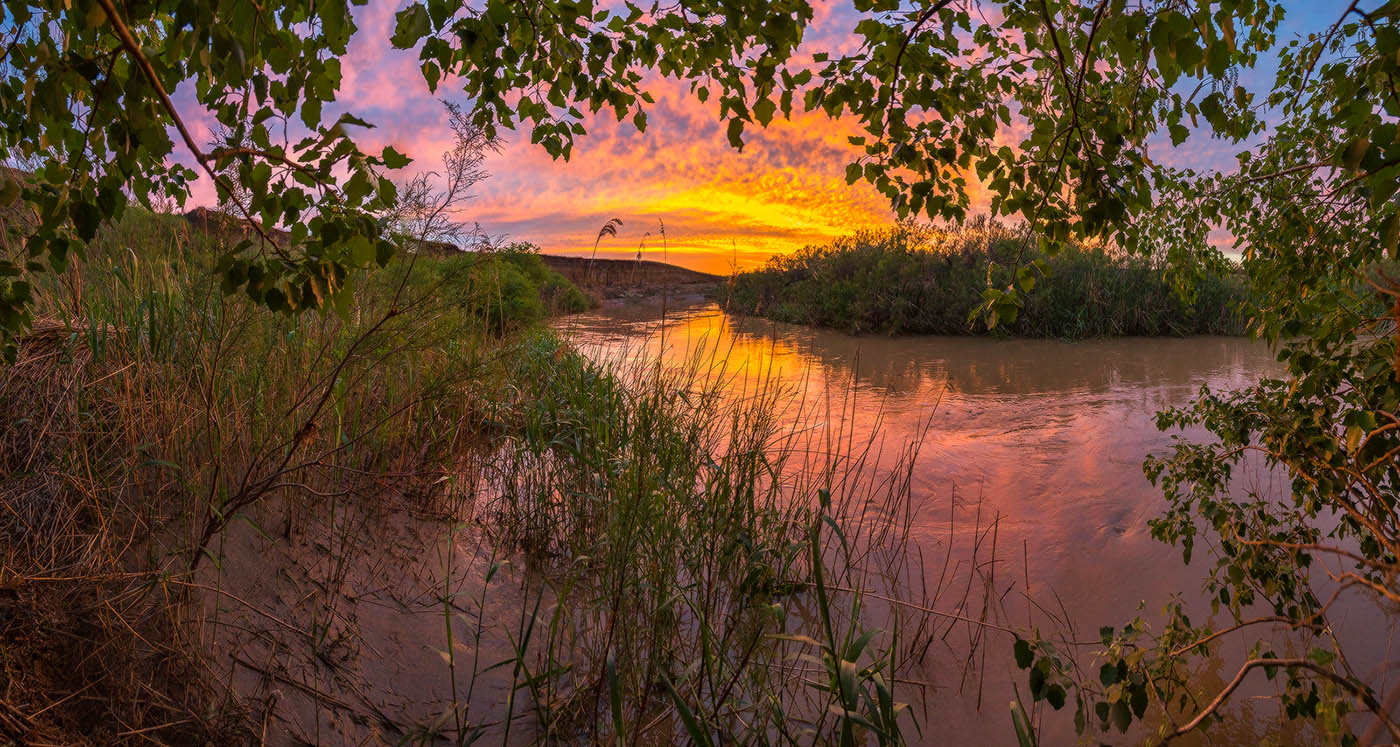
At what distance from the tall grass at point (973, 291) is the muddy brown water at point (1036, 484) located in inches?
71.0

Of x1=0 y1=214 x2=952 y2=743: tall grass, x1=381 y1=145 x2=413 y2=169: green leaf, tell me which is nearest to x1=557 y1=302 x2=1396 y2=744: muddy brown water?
x1=0 y1=214 x2=952 y2=743: tall grass

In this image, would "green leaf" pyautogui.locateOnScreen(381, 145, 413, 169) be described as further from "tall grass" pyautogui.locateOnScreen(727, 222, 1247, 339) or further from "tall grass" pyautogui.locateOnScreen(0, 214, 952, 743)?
"tall grass" pyautogui.locateOnScreen(727, 222, 1247, 339)

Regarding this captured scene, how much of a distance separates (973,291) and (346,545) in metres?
12.0

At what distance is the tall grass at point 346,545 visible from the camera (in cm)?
193

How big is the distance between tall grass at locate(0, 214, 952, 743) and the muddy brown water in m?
0.33

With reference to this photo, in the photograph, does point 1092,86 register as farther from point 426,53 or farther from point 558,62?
point 426,53

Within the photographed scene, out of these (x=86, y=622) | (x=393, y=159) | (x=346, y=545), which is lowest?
(x=346, y=545)

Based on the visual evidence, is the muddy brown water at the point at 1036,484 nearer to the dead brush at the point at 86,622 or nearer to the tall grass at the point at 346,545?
the tall grass at the point at 346,545

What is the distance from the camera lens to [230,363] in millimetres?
3090

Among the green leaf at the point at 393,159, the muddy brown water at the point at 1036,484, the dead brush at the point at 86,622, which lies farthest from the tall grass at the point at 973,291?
the green leaf at the point at 393,159

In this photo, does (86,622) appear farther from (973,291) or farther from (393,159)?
(973,291)

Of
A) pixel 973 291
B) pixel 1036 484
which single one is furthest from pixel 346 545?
pixel 973 291

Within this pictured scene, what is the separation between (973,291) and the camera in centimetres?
1305

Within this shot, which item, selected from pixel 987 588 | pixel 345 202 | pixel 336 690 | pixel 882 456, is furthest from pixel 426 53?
pixel 882 456
